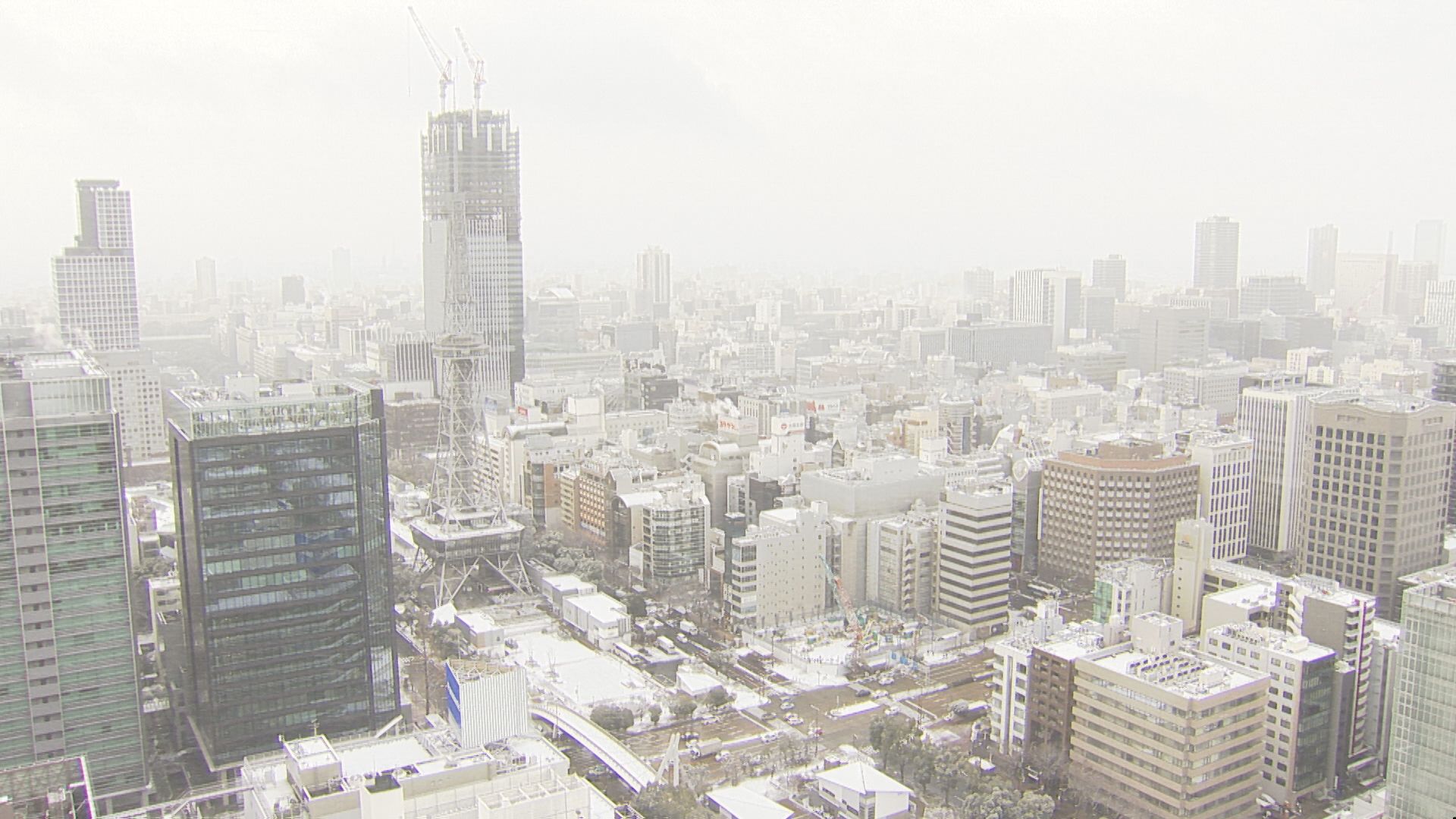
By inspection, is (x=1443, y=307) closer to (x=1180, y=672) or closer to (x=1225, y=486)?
(x=1225, y=486)

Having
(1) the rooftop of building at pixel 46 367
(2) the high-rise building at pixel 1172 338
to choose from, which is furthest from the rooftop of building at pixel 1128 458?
(2) the high-rise building at pixel 1172 338

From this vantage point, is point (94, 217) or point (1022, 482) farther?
point (94, 217)

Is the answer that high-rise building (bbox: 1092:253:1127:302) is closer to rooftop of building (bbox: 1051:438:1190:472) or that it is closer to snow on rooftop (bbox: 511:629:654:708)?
rooftop of building (bbox: 1051:438:1190:472)

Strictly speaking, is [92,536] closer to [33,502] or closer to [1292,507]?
[33,502]

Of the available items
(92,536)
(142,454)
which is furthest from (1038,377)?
(92,536)

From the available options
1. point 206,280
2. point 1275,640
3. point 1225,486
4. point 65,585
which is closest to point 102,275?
point 206,280

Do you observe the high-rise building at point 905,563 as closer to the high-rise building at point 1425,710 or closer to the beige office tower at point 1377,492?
the beige office tower at point 1377,492

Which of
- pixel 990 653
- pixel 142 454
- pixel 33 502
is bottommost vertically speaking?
pixel 990 653
